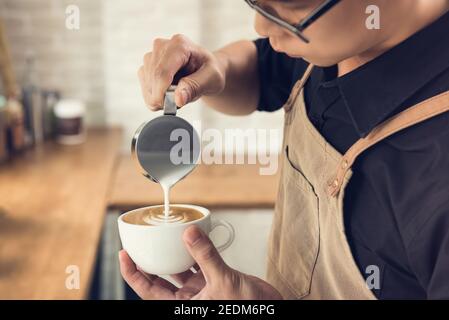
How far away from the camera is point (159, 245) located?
0.52m

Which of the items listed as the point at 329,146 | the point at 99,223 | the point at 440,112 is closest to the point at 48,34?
the point at 99,223

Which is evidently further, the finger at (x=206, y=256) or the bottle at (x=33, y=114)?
the bottle at (x=33, y=114)

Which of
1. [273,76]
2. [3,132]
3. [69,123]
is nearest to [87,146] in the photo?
[69,123]

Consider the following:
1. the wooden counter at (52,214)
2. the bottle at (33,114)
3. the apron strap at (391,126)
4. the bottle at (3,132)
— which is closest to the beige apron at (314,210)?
the apron strap at (391,126)

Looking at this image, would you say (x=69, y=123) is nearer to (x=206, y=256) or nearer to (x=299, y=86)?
(x=299, y=86)

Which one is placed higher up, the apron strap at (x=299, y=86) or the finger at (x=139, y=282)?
the apron strap at (x=299, y=86)

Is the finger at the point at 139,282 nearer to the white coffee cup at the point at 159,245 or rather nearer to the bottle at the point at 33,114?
the white coffee cup at the point at 159,245

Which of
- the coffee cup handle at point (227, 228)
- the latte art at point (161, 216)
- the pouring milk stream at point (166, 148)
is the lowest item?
the coffee cup handle at point (227, 228)

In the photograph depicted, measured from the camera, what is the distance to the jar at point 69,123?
165 centimetres

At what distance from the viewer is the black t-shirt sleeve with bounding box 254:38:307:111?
798 millimetres

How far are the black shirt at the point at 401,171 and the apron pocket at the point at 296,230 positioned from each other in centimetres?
5

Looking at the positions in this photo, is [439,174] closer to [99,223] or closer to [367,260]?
[367,260]

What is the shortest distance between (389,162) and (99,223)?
2.22 feet

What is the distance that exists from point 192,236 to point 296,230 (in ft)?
0.57
